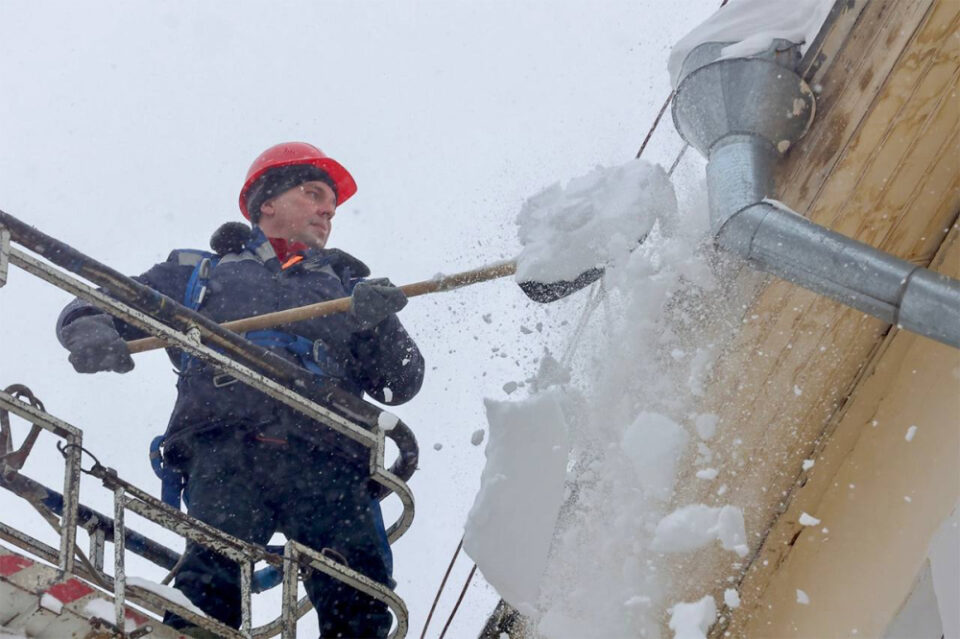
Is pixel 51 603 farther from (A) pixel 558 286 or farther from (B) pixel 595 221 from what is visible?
(B) pixel 595 221

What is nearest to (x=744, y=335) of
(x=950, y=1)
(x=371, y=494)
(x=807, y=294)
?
(x=807, y=294)

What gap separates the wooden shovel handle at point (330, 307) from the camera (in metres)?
4.15

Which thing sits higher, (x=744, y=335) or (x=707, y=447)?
(x=744, y=335)

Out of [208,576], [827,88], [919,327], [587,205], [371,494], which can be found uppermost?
[587,205]

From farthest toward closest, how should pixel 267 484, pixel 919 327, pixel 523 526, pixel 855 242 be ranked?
pixel 267 484 → pixel 523 526 → pixel 855 242 → pixel 919 327

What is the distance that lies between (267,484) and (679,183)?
5.87ft

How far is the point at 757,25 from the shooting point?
3580 mm

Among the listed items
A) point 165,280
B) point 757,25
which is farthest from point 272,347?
point 757,25

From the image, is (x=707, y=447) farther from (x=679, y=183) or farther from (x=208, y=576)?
(x=208, y=576)

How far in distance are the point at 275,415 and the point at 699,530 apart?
5.14 feet

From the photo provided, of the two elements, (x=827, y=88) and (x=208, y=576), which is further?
(x=208, y=576)

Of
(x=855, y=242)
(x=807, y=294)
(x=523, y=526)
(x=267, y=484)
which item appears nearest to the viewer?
(x=855, y=242)

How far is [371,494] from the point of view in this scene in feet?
13.8

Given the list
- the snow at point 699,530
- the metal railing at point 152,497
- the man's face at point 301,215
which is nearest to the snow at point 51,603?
the metal railing at point 152,497
